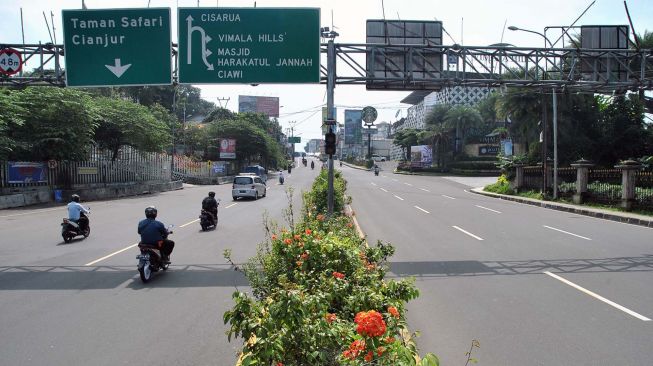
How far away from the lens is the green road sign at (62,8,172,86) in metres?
13.0

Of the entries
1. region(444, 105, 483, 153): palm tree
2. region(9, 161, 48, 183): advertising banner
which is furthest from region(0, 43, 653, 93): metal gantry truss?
region(444, 105, 483, 153): palm tree

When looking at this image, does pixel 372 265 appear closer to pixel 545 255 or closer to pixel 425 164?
pixel 545 255

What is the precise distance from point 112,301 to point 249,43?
782cm

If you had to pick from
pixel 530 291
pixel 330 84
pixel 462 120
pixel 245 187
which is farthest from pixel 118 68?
pixel 462 120

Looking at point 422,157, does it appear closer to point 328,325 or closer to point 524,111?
point 524,111

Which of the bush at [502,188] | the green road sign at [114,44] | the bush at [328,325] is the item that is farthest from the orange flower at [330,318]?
the bush at [502,188]

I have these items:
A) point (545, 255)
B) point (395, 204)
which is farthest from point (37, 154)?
point (545, 255)

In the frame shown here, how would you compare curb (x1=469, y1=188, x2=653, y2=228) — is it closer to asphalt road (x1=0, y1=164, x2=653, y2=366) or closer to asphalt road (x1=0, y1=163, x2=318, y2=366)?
asphalt road (x1=0, y1=164, x2=653, y2=366)

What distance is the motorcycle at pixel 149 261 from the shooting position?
349 inches

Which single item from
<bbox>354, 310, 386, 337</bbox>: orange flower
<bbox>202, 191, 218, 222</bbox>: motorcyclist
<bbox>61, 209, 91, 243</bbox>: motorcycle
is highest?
<bbox>354, 310, 386, 337</bbox>: orange flower

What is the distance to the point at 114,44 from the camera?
1309cm

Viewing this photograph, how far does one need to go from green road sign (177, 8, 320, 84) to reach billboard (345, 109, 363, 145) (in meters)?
120

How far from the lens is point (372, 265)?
18.3ft

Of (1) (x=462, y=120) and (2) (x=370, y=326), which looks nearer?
(2) (x=370, y=326)
